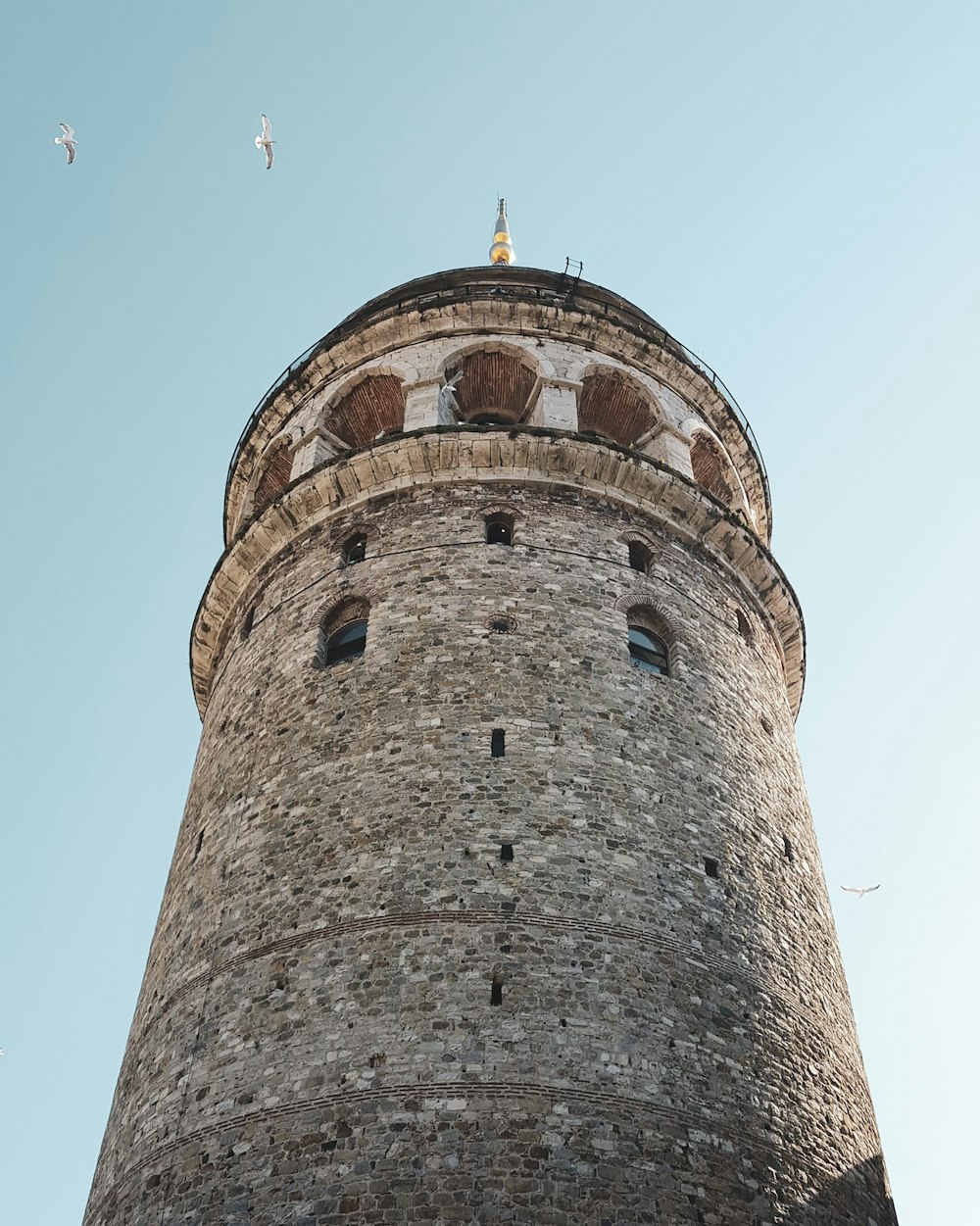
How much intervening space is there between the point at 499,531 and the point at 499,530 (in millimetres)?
20

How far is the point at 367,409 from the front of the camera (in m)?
20.4

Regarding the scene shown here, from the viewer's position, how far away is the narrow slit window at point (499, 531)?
52.9 feet

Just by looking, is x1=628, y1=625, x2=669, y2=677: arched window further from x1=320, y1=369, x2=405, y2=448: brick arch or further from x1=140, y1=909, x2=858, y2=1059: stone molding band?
x1=320, y1=369, x2=405, y2=448: brick arch

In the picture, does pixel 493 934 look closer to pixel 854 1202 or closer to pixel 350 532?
pixel 854 1202

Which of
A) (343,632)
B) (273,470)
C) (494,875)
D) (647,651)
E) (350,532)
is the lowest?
(494,875)

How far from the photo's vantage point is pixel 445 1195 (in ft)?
31.8

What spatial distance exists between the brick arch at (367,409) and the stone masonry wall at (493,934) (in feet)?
13.5

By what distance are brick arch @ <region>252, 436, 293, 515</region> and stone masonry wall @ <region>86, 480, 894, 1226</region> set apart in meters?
4.37

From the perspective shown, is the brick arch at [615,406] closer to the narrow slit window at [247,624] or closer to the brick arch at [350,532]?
the brick arch at [350,532]

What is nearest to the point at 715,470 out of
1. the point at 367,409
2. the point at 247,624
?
the point at 367,409

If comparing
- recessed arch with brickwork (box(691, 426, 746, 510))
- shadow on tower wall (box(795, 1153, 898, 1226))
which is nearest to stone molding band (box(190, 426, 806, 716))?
recessed arch with brickwork (box(691, 426, 746, 510))

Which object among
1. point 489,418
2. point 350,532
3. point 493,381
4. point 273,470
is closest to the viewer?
point 350,532

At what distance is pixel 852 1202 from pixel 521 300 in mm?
13293

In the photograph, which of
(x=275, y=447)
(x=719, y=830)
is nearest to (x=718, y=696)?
(x=719, y=830)
